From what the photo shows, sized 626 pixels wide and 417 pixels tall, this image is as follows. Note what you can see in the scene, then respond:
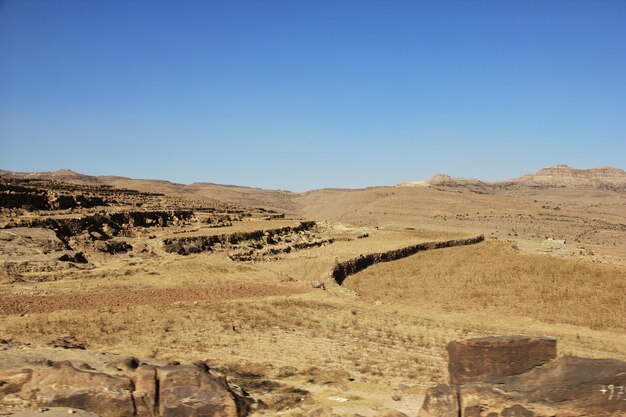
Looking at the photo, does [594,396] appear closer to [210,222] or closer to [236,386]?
[236,386]

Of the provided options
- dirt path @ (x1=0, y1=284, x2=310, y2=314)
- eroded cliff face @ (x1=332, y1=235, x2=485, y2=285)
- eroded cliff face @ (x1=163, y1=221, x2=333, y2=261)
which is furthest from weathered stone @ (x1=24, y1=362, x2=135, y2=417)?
eroded cliff face @ (x1=163, y1=221, x2=333, y2=261)

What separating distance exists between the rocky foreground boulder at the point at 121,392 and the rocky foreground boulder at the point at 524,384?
3.65 meters

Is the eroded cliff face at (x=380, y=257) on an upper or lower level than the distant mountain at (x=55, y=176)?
lower

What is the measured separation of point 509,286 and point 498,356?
1759cm

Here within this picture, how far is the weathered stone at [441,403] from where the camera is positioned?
8109 millimetres

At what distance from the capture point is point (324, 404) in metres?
10.4

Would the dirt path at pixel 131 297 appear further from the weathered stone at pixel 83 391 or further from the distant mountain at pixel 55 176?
the distant mountain at pixel 55 176

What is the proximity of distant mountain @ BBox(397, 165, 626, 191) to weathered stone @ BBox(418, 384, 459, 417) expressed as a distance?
158 metres

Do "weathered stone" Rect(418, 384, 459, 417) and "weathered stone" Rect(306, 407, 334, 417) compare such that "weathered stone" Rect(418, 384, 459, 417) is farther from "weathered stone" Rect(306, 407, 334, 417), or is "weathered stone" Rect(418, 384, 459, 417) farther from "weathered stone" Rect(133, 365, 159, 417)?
"weathered stone" Rect(133, 365, 159, 417)

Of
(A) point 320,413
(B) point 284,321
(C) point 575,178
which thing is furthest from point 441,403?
(C) point 575,178

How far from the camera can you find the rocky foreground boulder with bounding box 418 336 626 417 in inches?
307

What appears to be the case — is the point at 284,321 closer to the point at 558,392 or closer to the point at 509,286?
the point at 558,392

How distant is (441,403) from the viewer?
Answer: 8203mm

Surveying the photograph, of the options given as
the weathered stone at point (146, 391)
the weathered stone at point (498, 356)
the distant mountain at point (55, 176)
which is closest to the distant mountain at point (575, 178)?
the distant mountain at point (55, 176)
